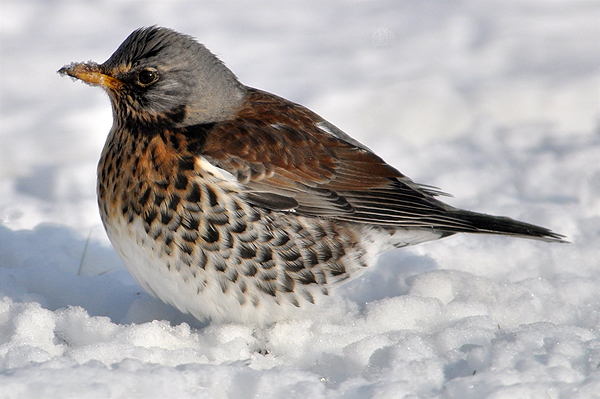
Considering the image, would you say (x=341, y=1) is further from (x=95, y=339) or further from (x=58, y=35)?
(x=95, y=339)

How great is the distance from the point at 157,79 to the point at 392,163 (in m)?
2.58

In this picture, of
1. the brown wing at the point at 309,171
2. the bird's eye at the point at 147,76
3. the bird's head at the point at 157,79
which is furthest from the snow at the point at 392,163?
the bird's eye at the point at 147,76

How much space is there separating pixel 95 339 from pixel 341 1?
573 centimetres

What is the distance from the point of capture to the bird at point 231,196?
3.30 meters

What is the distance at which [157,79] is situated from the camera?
3.54m

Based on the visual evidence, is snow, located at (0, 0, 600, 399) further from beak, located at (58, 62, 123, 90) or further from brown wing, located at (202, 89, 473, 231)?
beak, located at (58, 62, 123, 90)

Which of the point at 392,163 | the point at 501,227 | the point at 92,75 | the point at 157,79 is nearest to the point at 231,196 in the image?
the point at 157,79

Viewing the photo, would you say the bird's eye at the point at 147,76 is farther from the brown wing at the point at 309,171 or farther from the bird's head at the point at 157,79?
the brown wing at the point at 309,171

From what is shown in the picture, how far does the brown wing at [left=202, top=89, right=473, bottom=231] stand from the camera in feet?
11.2

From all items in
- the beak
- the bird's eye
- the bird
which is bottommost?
the bird

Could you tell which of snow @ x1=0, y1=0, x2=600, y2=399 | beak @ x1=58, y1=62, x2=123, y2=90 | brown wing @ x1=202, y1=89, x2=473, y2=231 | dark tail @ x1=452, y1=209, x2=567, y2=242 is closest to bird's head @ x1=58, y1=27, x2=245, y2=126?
beak @ x1=58, y1=62, x2=123, y2=90

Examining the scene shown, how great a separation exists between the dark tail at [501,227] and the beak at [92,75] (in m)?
1.90

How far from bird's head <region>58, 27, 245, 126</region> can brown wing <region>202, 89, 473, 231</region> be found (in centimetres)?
18

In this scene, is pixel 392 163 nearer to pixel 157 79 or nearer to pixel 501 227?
pixel 501 227
